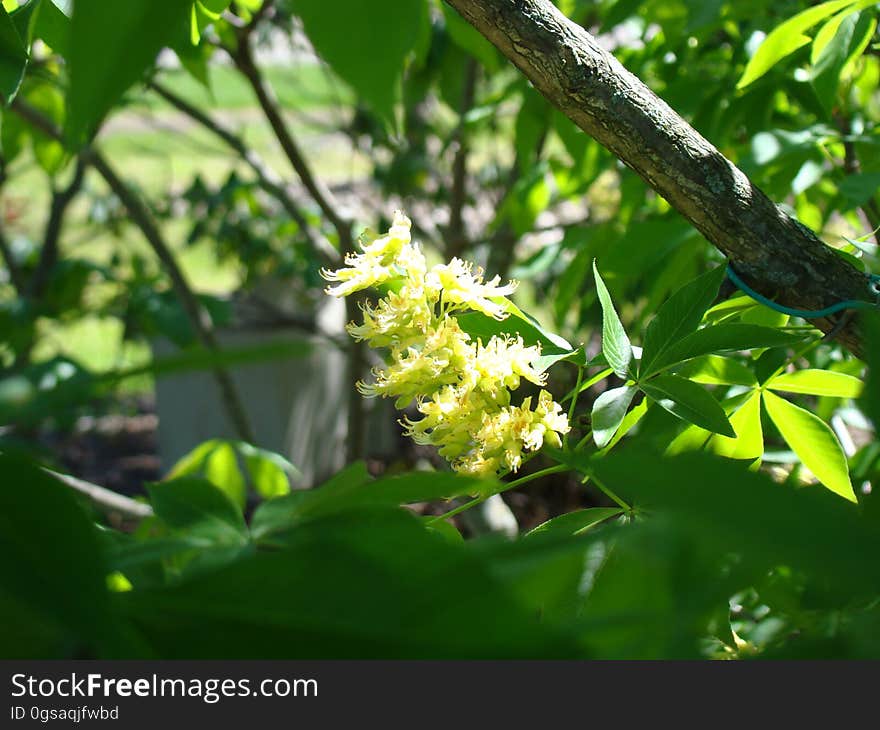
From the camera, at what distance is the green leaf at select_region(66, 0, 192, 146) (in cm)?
26

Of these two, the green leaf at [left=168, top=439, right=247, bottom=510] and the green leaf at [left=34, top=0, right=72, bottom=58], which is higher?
the green leaf at [left=34, top=0, right=72, bottom=58]

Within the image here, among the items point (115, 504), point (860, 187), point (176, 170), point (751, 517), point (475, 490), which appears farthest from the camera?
point (176, 170)

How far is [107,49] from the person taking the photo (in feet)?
0.87

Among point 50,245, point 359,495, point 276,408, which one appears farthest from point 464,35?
point 276,408

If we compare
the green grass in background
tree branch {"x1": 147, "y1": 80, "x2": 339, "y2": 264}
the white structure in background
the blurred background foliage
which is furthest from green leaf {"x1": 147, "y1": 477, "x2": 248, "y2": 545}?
the white structure in background

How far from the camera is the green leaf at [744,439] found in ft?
2.10

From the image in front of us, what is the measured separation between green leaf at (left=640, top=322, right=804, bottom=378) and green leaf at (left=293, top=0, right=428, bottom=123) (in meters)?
0.33

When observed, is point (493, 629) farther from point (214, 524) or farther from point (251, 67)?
point (251, 67)

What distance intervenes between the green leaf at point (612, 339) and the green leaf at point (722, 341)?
0.06ft

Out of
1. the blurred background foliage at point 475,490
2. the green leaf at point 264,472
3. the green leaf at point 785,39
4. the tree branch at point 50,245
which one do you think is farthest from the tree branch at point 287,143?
the green leaf at point 785,39

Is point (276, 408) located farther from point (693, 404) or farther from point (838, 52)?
point (693, 404)

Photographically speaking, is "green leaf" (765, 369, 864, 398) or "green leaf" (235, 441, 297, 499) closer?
"green leaf" (765, 369, 864, 398)

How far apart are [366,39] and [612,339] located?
1.07 ft

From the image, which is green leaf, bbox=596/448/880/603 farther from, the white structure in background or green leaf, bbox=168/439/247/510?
the white structure in background
